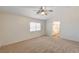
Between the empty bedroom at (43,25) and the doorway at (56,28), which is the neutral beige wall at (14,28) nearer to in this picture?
the empty bedroom at (43,25)

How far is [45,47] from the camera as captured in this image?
6.19 feet

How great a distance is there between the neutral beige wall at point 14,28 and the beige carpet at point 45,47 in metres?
0.10

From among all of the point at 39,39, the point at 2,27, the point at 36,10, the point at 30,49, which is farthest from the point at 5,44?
the point at 36,10

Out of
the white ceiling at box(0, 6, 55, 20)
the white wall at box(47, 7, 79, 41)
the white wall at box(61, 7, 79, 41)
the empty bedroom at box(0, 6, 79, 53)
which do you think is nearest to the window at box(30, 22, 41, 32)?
the empty bedroom at box(0, 6, 79, 53)

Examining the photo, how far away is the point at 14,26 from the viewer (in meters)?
1.89

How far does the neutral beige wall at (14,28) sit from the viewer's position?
1.84 metres

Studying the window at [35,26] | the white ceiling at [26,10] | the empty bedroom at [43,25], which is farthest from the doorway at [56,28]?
the window at [35,26]

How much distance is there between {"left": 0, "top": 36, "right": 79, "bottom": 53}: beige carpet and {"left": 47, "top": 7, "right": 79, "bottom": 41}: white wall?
0.36ft

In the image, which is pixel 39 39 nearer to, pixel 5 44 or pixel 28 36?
pixel 28 36

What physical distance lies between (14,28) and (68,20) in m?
0.89

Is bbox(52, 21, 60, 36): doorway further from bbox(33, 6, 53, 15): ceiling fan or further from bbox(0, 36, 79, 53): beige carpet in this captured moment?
bbox(33, 6, 53, 15): ceiling fan

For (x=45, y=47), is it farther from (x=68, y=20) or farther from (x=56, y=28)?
(x=68, y=20)

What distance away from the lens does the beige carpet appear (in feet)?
6.11
